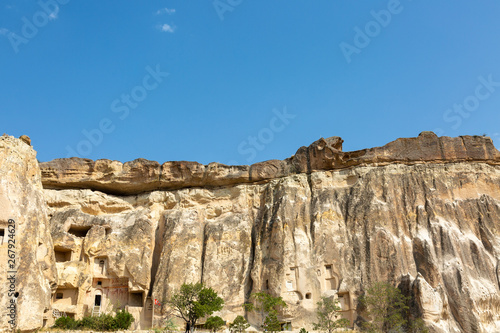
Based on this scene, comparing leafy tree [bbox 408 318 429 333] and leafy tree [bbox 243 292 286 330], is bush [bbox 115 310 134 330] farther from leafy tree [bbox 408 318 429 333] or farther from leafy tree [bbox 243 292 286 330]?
leafy tree [bbox 408 318 429 333]

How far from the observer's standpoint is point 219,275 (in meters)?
31.0

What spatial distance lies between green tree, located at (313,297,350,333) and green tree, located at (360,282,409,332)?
146 centimetres

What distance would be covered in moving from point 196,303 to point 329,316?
784 cm

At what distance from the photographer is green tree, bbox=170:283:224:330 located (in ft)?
84.6

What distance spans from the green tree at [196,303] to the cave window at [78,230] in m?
10.3

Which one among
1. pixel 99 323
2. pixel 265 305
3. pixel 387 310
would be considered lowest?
pixel 99 323

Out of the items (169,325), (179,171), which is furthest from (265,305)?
(179,171)

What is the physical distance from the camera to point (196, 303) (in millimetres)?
25891

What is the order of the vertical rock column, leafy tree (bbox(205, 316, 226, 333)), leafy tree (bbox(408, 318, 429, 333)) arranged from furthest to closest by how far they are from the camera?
leafy tree (bbox(205, 316, 226, 333)) → leafy tree (bbox(408, 318, 429, 333)) → the vertical rock column

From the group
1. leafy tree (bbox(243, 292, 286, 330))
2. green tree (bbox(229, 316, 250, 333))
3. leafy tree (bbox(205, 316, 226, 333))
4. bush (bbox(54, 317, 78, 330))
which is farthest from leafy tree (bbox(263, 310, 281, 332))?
bush (bbox(54, 317, 78, 330))

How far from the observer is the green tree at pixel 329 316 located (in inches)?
995

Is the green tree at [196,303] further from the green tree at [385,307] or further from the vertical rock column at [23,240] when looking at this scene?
the green tree at [385,307]

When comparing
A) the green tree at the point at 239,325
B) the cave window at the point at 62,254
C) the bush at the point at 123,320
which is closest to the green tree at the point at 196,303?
the green tree at the point at 239,325

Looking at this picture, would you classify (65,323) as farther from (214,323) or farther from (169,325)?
(214,323)
